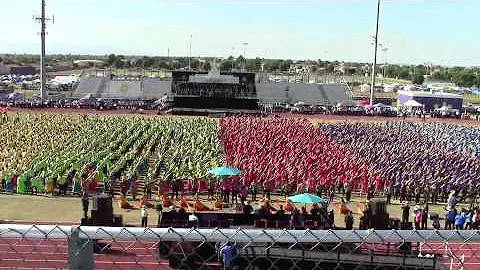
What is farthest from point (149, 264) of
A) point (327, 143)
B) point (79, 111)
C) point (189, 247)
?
point (79, 111)

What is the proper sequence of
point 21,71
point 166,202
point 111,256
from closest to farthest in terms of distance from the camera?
point 111,256, point 166,202, point 21,71

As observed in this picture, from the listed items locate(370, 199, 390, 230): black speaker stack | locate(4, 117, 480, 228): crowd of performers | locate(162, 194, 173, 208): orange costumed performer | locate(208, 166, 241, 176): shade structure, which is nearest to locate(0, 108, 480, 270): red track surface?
locate(370, 199, 390, 230): black speaker stack

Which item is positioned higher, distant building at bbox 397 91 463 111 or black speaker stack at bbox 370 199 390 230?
distant building at bbox 397 91 463 111

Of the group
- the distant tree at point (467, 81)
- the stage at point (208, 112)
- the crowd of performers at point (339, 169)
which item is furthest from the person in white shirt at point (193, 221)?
the distant tree at point (467, 81)

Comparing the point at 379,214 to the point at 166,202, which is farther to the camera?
the point at 166,202

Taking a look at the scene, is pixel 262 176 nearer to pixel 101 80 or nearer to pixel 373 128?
pixel 373 128

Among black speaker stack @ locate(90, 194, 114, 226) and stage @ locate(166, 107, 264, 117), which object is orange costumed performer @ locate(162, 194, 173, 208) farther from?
stage @ locate(166, 107, 264, 117)

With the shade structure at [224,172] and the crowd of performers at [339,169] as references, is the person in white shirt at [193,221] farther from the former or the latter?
the shade structure at [224,172]

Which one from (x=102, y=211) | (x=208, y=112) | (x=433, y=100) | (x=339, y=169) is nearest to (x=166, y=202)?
(x=102, y=211)

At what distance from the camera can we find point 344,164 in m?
29.7

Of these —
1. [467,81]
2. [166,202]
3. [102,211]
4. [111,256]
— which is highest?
[467,81]

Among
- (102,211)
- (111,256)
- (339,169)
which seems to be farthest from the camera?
(339,169)

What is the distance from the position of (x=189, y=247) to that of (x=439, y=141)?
35.3 metres

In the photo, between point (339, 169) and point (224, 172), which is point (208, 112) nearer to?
point (339, 169)
